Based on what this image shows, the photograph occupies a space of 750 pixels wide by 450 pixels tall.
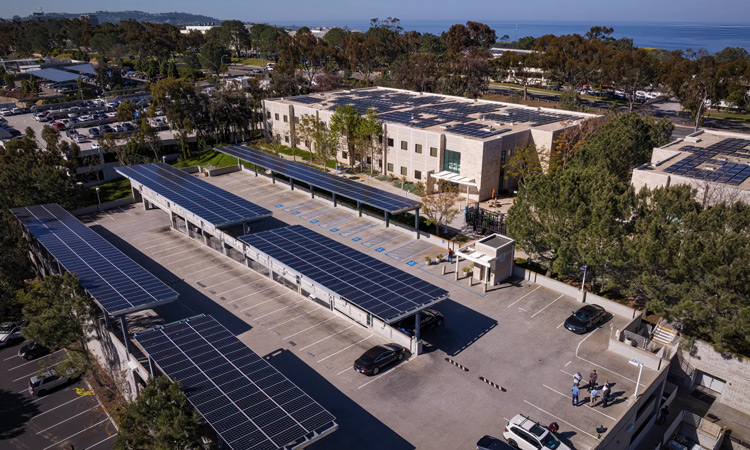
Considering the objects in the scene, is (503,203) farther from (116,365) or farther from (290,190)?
(116,365)

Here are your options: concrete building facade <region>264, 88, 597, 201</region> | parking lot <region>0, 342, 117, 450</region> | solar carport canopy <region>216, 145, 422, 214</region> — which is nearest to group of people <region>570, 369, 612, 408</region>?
solar carport canopy <region>216, 145, 422, 214</region>

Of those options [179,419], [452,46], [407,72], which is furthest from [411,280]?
[452,46]

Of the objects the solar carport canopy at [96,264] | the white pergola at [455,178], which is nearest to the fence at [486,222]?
the white pergola at [455,178]

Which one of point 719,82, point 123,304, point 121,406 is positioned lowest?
point 121,406

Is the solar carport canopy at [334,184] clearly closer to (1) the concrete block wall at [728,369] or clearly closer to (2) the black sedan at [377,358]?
(2) the black sedan at [377,358]

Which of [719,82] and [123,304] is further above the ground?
[719,82]

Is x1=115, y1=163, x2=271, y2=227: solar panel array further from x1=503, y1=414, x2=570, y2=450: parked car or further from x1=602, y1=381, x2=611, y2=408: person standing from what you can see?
x1=602, y1=381, x2=611, y2=408: person standing
